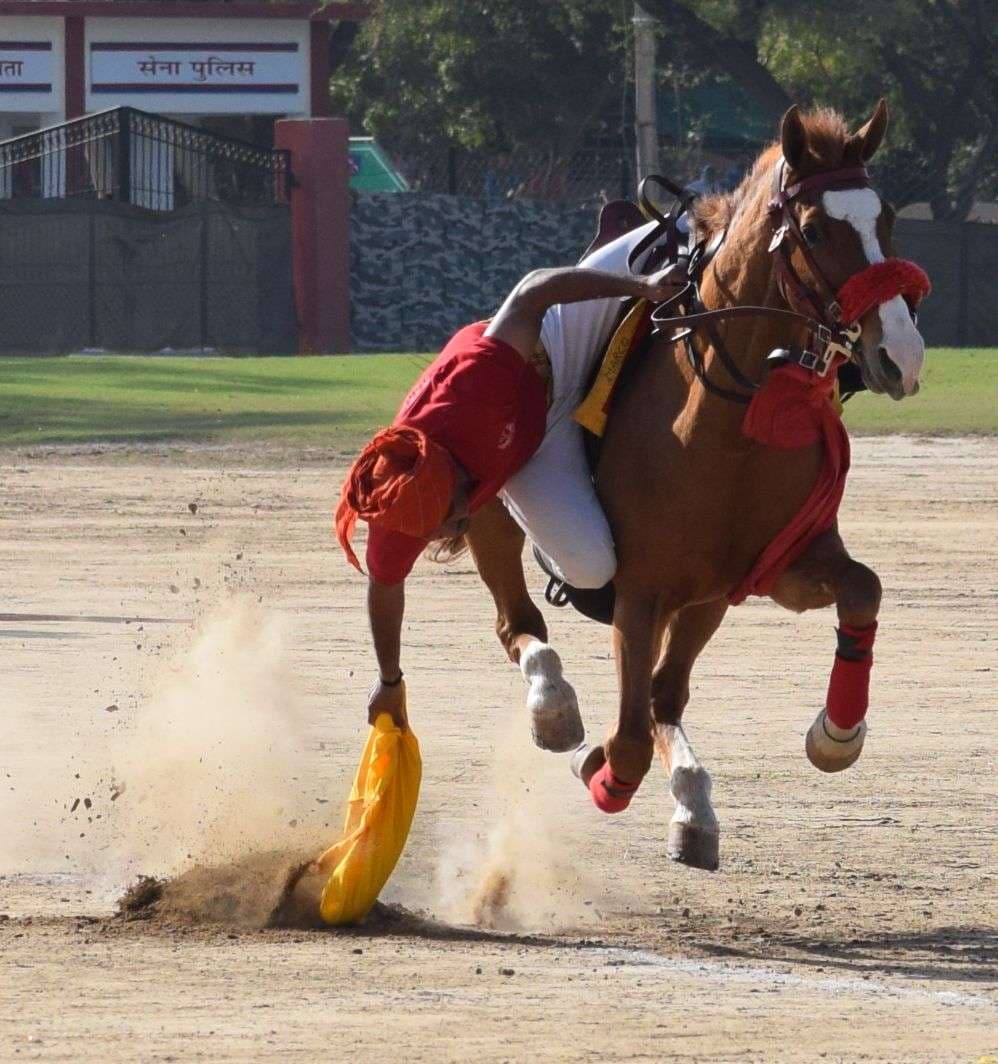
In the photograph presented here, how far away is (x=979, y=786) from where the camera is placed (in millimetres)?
8422

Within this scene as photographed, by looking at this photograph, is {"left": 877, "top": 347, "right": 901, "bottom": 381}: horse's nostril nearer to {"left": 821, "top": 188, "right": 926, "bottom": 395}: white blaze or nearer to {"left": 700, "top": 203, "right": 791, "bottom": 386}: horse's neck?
{"left": 821, "top": 188, "right": 926, "bottom": 395}: white blaze

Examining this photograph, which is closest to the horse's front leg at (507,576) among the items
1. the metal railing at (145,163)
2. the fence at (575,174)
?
the metal railing at (145,163)

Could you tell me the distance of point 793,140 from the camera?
20.0 feet

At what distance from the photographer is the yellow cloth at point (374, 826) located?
21.9 ft

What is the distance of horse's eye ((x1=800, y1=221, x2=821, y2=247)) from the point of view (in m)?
5.97

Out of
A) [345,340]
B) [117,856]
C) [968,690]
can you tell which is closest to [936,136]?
[345,340]

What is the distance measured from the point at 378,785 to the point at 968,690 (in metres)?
4.22

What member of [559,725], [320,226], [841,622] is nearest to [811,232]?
[841,622]

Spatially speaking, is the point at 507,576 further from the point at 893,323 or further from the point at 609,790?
the point at 893,323

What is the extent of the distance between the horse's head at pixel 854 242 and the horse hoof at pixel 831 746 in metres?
1.30

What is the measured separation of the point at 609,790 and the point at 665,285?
1503 millimetres

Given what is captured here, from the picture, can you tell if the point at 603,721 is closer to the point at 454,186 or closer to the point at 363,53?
the point at 454,186

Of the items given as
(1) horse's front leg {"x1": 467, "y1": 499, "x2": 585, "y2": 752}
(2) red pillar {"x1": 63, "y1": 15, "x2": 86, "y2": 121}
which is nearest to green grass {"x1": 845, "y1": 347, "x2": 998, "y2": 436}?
(1) horse's front leg {"x1": 467, "y1": 499, "x2": 585, "y2": 752}

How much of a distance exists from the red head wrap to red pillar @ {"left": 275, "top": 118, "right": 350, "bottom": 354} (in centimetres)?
2695
